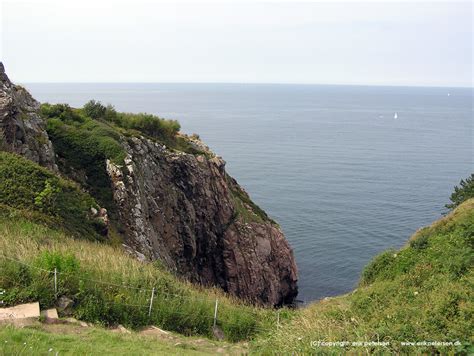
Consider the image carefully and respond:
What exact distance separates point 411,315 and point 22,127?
77.1ft

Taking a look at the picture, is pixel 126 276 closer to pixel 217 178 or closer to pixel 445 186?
pixel 217 178

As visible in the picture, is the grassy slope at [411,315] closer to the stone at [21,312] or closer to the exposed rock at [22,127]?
the stone at [21,312]

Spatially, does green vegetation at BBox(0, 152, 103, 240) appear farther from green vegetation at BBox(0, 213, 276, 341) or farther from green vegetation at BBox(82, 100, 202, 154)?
green vegetation at BBox(82, 100, 202, 154)

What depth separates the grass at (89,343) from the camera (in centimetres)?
959

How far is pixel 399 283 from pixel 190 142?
1250 inches

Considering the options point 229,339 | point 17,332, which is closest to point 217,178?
point 229,339

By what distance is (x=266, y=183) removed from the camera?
277 ft

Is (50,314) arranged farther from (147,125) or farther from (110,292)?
(147,125)

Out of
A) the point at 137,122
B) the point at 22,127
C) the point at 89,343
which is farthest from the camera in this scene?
the point at 137,122

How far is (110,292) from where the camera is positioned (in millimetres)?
13484

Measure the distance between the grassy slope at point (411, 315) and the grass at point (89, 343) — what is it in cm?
184

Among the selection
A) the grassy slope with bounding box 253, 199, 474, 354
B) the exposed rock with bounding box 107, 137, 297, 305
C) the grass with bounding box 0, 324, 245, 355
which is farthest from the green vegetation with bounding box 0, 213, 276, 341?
the exposed rock with bounding box 107, 137, 297, 305

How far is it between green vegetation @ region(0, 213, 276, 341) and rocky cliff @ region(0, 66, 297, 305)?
10441 mm

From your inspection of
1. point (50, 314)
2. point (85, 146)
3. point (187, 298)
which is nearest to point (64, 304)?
point (50, 314)
